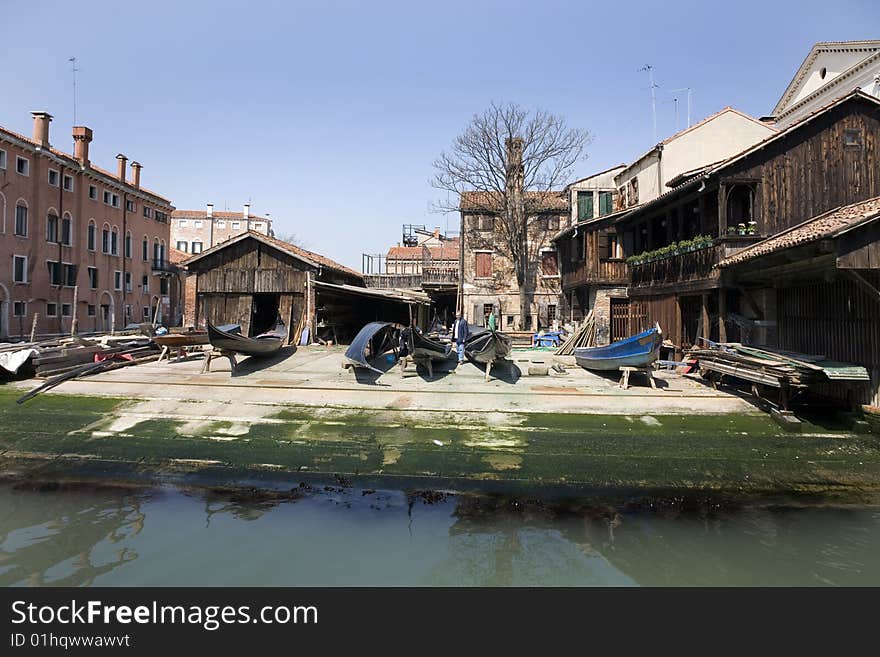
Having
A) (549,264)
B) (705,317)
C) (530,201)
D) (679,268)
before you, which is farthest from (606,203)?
(705,317)

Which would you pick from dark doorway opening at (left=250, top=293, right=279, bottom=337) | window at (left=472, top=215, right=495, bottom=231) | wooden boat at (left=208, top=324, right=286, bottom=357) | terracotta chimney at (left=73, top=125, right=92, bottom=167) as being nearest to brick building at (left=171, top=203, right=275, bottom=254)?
terracotta chimney at (left=73, top=125, right=92, bottom=167)

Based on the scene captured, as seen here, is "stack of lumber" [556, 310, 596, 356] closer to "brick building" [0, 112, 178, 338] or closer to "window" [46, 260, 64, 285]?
"brick building" [0, 112, 178, 338]

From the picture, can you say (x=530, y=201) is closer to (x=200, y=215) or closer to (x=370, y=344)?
(x=370, y=344)

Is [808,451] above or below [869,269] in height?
below

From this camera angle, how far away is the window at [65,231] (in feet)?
106

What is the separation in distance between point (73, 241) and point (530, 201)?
3152 cm

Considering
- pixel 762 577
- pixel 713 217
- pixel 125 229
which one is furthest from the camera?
pixel 125 229

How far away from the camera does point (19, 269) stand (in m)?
28.9

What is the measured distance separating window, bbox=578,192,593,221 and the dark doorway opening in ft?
60.0

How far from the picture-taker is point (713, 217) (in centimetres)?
1589
